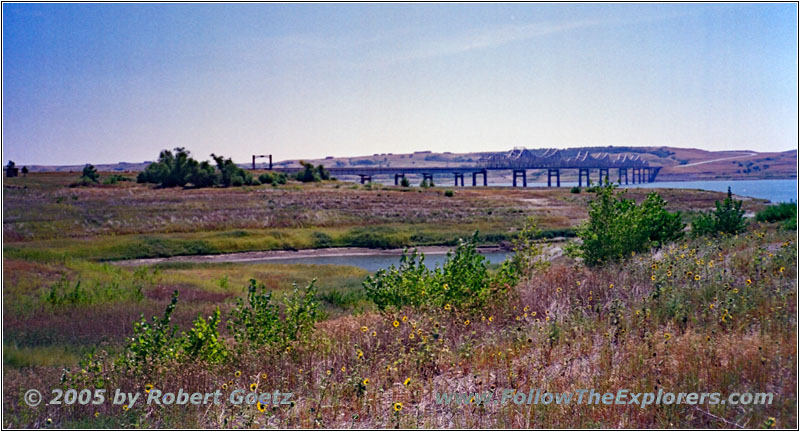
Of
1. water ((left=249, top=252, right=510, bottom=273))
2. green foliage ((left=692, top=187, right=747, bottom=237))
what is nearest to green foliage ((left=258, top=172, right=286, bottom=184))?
water ((left=249, top=252, right=510, bottom=273))

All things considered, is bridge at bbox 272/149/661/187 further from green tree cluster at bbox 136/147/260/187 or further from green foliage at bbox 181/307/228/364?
green foliage at bbox 181/307/228/364

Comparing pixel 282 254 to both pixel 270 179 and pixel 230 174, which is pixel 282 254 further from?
pixel 270 179

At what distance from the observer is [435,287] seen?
9312mm

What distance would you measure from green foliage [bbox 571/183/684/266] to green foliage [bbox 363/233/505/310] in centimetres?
334

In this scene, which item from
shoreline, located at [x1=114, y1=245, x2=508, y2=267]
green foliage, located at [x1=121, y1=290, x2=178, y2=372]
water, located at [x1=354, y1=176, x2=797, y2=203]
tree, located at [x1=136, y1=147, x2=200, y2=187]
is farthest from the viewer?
tree, located at [x1=136, y1=147, x2=200, y2=187]

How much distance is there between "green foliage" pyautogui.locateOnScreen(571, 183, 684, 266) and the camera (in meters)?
12.1

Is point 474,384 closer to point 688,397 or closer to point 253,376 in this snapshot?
point 688,397

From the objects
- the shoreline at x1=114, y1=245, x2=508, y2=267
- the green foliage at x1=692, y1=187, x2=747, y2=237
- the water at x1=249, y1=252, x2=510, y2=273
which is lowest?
the water at x1=249, y1=252, x2=510, y2=273

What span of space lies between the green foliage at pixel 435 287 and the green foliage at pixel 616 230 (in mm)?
3335

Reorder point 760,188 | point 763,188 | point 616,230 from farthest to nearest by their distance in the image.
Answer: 1. point 760,188
2. point 763,188
3. point 616,230

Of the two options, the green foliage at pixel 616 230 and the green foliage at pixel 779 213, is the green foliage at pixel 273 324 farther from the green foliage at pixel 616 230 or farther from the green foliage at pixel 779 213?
the green foliage at pixel 779 213

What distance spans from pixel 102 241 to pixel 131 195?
26389mm

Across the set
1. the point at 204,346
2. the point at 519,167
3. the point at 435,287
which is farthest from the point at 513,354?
the point at 519,167

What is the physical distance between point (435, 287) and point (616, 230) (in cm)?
475
